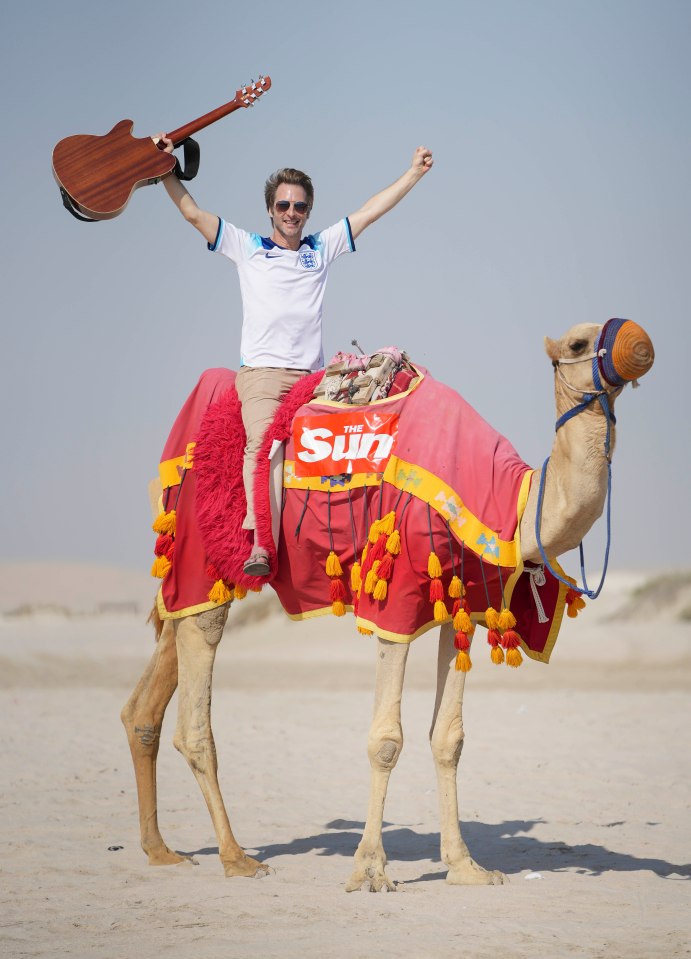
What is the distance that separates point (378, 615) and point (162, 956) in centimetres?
199

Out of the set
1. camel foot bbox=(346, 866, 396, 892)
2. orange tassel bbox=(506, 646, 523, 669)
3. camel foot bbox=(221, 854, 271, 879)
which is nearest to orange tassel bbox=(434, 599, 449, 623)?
orange tassel bbox=(506, 646, 523, 669)

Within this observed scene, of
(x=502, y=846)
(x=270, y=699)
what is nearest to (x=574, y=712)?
(x=270, y=699)

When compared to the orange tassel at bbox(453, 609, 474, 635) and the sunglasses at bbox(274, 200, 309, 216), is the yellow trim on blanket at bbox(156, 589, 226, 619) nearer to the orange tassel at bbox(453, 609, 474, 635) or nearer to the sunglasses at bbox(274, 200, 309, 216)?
the orange tassel at bbox(453, 609, 474, 635)

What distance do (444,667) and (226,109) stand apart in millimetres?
3345

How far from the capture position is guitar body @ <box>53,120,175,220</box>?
697cm

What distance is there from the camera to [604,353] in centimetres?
593

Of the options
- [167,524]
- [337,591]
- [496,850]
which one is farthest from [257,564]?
[496,850]

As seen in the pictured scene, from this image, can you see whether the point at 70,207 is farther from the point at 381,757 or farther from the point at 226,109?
the point at 381,757

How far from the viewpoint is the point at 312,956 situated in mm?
5402

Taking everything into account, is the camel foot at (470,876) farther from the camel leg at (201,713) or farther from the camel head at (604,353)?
the camel head at (604,353)

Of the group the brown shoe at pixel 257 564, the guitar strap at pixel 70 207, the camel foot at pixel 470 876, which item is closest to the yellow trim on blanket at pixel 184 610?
the brown shoe at pixel 257 564

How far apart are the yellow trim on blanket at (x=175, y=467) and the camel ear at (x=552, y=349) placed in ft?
7.66

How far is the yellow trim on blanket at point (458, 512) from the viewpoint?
6.41m

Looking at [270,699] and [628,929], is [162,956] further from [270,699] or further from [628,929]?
[270,699]
